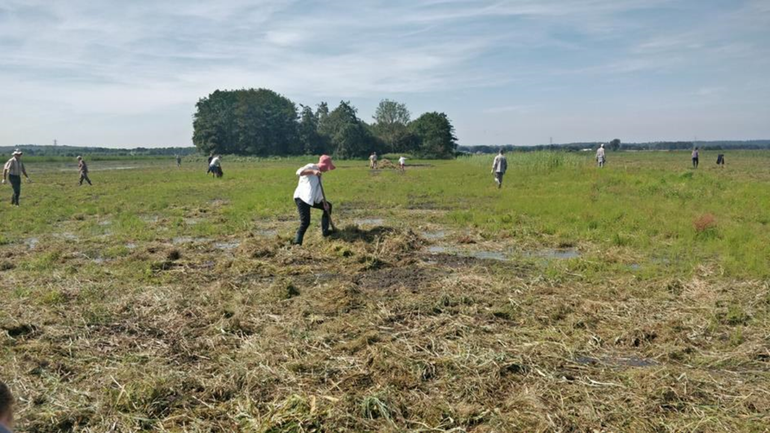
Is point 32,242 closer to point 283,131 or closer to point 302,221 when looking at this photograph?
point 302,221

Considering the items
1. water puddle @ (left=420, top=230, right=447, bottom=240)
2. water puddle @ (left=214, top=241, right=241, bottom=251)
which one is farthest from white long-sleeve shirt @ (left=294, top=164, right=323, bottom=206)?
water puddle @ (left=420, top=230, right=447, bottom=240)

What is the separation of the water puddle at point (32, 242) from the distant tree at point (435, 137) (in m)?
79.3

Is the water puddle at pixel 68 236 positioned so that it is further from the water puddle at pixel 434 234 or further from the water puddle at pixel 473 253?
the water puddle at pixel 473 253

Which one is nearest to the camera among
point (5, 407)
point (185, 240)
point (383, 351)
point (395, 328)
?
point (5, 407)

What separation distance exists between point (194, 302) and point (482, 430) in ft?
13.7

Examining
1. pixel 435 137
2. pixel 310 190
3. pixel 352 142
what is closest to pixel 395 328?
pixel 310 190

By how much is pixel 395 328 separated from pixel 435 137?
281 feet

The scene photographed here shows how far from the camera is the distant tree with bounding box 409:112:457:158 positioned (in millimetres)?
88750

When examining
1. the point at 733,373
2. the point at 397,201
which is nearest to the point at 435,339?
the point at 733,373

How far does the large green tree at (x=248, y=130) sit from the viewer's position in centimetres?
9275

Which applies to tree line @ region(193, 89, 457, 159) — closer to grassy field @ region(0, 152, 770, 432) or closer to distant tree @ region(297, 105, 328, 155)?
distant tree @ region(297, 105, 328, 155)

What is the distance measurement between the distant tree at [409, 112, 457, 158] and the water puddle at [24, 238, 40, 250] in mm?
79308

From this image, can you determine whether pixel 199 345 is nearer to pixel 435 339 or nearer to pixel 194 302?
pixel 194 302

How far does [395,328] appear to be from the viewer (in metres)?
5.59
